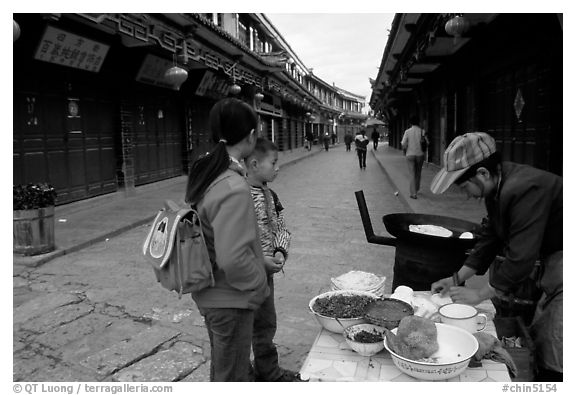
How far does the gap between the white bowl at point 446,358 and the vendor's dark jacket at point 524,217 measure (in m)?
0.33

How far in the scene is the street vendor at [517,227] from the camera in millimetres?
2127

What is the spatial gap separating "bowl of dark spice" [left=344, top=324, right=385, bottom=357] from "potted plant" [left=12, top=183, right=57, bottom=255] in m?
5.25

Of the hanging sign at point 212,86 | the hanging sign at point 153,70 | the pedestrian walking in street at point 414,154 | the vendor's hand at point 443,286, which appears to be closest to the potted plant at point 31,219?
the vendor's hand at point 443,286

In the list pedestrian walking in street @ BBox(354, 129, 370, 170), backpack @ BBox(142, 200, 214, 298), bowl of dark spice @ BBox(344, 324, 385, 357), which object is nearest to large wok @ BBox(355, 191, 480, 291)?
bowl of dark spice @ BBox(344, 324, 385, 357)

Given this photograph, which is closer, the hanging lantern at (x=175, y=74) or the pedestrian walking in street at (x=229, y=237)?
the pedestrian walking in street at (x=229, y=237)

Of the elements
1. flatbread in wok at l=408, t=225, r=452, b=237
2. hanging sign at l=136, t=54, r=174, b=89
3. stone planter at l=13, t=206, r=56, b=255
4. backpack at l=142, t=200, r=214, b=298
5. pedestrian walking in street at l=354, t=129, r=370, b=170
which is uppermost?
hanging sign at l=136, t=54, r=174, b=89

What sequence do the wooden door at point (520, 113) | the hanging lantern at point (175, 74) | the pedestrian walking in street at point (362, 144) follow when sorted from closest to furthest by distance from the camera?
the wooden door at point (520, 113) < the hanging lantern at point (175, 74) < the pedestrian walking in street at point (362, 144)

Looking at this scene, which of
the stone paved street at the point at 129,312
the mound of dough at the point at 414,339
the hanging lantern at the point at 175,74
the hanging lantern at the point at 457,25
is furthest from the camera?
the hanging lantern at the point at 175,74

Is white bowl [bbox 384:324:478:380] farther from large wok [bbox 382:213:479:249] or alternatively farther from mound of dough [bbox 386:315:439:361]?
large wok [bbox 382:213:479:249]

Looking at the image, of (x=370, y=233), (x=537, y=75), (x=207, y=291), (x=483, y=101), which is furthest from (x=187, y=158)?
(x=207, y=291)

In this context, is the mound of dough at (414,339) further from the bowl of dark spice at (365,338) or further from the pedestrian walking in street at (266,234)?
the pedestrian walking in street at (266,234)

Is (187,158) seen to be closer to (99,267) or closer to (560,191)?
(99,267)

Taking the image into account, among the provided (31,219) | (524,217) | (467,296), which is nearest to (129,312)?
(31,219)

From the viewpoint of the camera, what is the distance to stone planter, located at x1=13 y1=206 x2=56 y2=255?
6.05m
